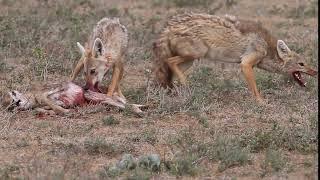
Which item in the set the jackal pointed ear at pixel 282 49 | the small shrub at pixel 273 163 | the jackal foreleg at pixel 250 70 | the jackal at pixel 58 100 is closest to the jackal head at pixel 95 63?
the jackal at pixel 58 100

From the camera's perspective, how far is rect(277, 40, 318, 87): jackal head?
1103cm

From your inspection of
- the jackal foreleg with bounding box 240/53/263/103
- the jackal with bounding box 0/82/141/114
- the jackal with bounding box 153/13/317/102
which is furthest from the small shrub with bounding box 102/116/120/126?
the jackal foreleg with bounding box 240/53/263/103

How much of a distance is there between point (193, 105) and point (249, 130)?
1044 millimetres

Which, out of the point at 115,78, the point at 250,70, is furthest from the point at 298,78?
the point at 115,78

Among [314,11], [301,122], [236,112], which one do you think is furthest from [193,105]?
[314,11]

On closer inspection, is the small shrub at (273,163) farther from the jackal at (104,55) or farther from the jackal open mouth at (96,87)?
the jackal open mouth at (96,87)

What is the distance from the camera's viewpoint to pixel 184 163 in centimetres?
732

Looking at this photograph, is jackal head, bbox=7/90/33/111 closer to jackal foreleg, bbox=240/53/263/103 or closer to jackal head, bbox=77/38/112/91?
jackal head, bbox=77/38/112/91

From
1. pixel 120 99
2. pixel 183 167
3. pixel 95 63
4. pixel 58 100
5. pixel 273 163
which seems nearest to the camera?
pixel 183 167

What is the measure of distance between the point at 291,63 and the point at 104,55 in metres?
2.64

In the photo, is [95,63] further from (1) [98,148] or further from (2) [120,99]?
(1) [98,148]

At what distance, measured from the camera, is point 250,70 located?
10805 mm

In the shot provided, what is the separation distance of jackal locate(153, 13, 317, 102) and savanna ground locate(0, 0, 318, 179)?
0.34 meters

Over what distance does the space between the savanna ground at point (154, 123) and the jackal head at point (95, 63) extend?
0.45 meters
